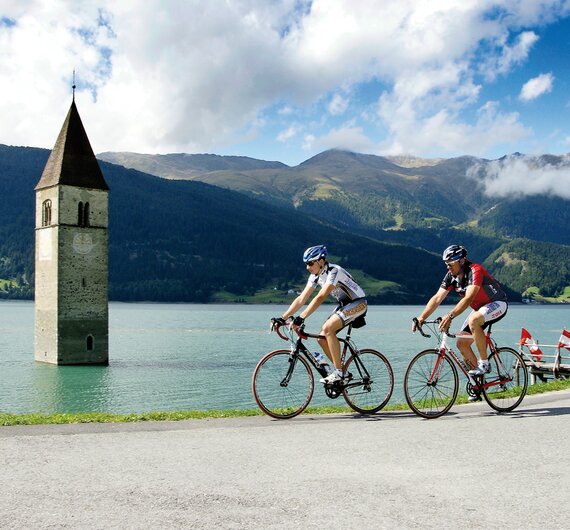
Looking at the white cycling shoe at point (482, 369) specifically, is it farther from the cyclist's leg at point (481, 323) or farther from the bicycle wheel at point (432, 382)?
the bicycle wheel at point (432, 382)

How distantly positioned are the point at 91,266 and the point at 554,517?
67826mm

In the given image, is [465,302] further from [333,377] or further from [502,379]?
[333,377]

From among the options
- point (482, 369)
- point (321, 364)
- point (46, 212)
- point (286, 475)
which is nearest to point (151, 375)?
point (46, 212)

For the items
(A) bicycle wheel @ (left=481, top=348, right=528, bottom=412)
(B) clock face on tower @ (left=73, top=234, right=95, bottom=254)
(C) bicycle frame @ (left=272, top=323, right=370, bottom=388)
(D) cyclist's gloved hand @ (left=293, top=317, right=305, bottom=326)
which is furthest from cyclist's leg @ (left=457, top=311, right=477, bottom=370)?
(B) clock face on tower @ (left=73, top=234, right=95, bottom=254)

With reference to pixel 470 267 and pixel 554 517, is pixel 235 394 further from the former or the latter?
pixel 554 517

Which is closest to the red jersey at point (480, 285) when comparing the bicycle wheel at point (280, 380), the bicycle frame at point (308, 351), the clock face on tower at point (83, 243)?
the bicycle frame at point (308, 351)

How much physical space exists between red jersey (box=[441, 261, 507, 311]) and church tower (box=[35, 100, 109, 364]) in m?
58.4

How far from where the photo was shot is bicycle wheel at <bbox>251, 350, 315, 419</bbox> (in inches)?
486

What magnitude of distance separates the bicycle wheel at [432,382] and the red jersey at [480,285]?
1.23m

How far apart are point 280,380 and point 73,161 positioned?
210 ft

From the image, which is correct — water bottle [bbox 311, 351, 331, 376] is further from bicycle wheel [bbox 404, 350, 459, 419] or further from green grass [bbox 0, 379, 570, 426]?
bicycle wheel [bbox 404, 350, 459, 419]

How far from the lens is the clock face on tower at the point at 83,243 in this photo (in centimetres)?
6981

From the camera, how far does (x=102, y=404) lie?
41500 mm

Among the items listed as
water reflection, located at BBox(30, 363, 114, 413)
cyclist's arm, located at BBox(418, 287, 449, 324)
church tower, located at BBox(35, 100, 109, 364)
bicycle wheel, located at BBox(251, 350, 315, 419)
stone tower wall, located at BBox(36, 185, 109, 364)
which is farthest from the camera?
church tower, located at BBox(35, 100, 109, 364)
